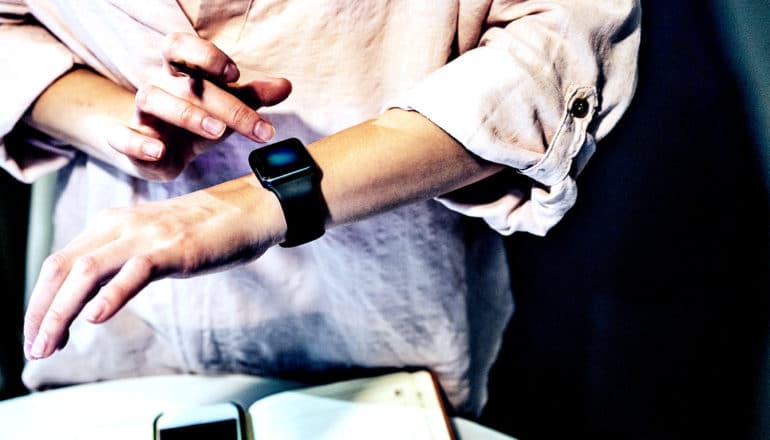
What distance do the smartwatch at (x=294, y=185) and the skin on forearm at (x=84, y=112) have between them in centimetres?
17

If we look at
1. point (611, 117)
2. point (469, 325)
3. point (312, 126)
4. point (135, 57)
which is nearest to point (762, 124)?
point (611, 117)

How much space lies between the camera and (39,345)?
393 mm

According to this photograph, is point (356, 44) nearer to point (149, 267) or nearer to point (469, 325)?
point (149, 267)

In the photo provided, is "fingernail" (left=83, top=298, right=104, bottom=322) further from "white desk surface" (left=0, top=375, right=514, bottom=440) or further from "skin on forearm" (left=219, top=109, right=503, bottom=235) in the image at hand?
"white desk surface" (left=0, top=375, right=514, bottom=440)

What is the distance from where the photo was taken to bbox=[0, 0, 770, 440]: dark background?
0.90 metres

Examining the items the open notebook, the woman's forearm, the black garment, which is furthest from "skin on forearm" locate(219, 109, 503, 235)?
the black garment

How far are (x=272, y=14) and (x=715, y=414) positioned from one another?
1.09m

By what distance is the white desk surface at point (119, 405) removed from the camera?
663 millimetres

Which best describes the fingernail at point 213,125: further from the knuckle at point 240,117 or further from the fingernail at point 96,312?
the fingernail at point 96,312

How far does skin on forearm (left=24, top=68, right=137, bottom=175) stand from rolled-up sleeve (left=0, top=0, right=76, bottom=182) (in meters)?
0.01

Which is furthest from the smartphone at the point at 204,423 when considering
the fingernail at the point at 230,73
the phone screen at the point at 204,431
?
the fingernail at the point at 230,73

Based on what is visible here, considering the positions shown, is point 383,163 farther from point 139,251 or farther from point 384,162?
point 139,251

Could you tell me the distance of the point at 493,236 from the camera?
Answer: 75 centimetres

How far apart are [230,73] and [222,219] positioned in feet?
0.38
